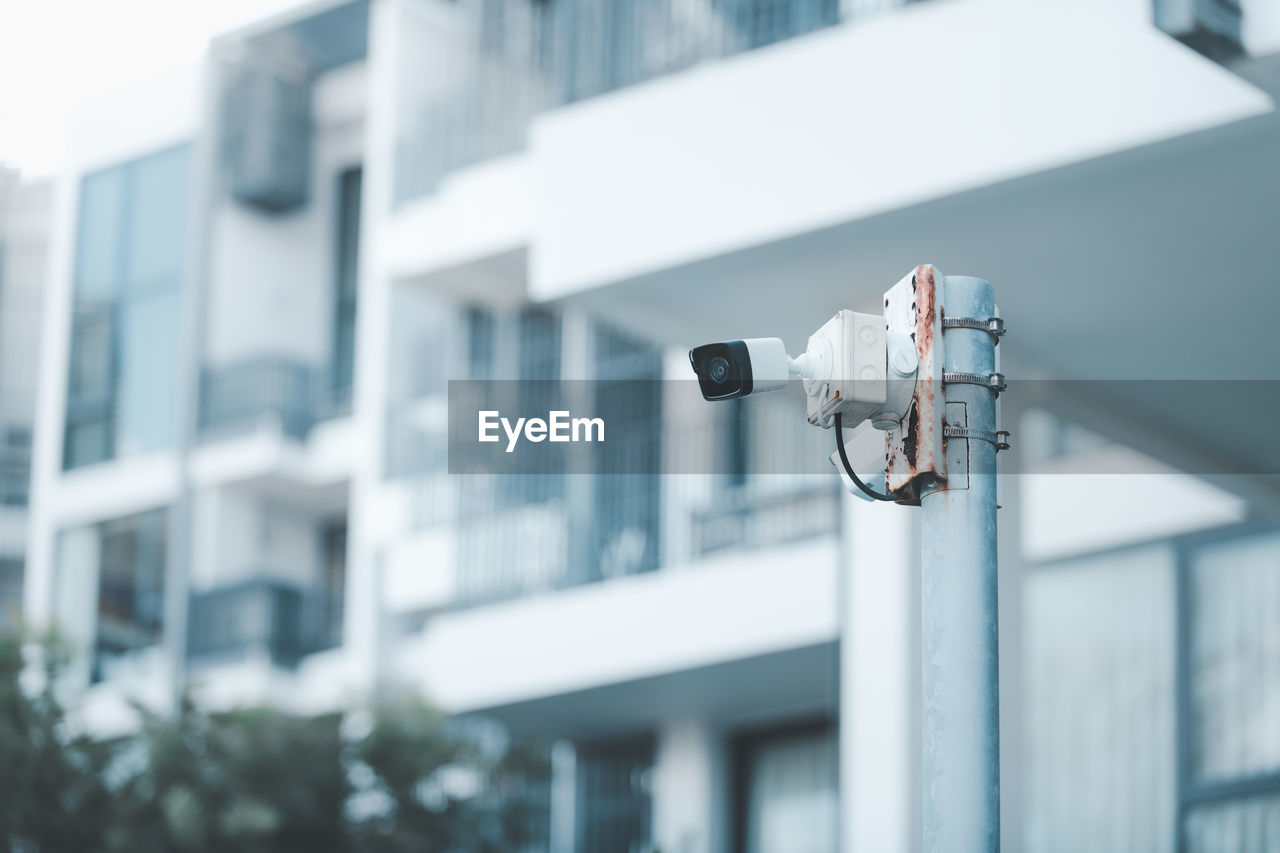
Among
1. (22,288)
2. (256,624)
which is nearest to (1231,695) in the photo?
(256,624)

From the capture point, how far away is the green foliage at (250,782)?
1292 centimetres

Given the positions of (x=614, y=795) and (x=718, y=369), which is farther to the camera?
(x=614, y=795)

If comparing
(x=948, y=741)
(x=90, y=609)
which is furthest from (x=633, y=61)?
(x=90, y=609)

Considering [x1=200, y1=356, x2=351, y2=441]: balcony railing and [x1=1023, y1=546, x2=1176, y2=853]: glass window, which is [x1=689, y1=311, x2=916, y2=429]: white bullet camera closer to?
[x1=1023, y1=546, x2=1176, y2=853]: glass window

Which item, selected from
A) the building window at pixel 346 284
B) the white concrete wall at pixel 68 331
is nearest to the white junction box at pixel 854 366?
the building window at pixel 346 284

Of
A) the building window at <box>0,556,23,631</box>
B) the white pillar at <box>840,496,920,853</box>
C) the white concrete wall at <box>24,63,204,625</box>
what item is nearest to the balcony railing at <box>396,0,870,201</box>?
the white pillar at <box>840,496,920,853</box>

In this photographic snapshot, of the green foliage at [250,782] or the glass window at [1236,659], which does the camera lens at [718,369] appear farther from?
the green foliage at [250,782]

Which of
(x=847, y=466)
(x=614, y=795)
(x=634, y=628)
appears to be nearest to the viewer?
(x=847, y=466)

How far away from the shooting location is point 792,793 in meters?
15.3

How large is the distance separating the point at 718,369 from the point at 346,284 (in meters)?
18.8

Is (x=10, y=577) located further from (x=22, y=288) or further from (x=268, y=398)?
(x=268, y=398)

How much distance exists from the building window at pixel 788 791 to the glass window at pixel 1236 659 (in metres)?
3.46

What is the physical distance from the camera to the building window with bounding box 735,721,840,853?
14992 mm

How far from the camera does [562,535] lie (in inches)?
611
